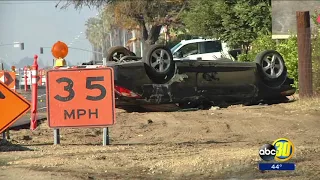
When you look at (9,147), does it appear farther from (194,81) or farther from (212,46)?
(212,46)

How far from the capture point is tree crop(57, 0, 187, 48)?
45.4 m

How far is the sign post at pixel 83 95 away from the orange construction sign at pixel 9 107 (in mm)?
427

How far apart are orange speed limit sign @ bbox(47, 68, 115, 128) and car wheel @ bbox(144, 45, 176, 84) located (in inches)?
216

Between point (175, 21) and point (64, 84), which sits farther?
point (175, 21)

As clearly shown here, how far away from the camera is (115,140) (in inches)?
478

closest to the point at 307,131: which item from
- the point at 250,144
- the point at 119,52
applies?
the point at 250,144

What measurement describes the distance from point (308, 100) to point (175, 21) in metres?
31.3

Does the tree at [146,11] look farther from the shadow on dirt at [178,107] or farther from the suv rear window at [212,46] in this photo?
the shadow on dirt at [178,107]

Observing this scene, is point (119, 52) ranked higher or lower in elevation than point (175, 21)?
lower

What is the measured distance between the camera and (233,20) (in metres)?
29.2

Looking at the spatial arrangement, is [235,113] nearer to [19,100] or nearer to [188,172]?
[19,100]

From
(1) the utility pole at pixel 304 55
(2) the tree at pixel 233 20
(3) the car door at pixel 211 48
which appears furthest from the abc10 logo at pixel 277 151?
(3) the car door at pixel 211 48

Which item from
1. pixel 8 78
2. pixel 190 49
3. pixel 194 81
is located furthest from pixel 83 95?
pixel 190 49

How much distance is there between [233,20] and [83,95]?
1901 centimetres
